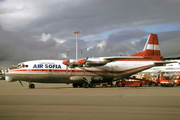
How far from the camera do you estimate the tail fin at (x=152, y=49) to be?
114ft

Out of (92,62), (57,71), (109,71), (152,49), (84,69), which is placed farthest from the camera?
(152,49)

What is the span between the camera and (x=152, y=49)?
35.0m

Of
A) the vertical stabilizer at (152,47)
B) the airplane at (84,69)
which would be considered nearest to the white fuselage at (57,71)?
the airplane at (84,69)

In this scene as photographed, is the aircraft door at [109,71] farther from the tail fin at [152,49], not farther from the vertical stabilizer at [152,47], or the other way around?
the vertical stabilizer at [152,47]

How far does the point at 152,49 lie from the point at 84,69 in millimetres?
13888

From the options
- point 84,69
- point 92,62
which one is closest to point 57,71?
point 84,69

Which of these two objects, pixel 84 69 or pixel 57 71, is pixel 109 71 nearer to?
pixel 84 69

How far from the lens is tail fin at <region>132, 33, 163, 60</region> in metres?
34.8

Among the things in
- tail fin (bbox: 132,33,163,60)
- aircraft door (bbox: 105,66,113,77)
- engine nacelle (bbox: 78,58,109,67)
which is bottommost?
aircraft door (bbox: 105,66,113,77)

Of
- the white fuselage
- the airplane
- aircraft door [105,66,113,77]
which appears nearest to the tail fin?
the airplane

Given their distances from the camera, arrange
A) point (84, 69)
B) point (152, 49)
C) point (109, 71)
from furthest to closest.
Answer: point (152, 49)
point (109, 71)
point (84, 69)

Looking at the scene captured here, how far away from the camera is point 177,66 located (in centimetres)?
8288

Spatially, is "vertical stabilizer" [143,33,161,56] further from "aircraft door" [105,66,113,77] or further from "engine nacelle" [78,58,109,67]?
"engine nacelle" [78,58,109,67]

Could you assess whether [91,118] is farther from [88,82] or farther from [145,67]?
[145,67]
